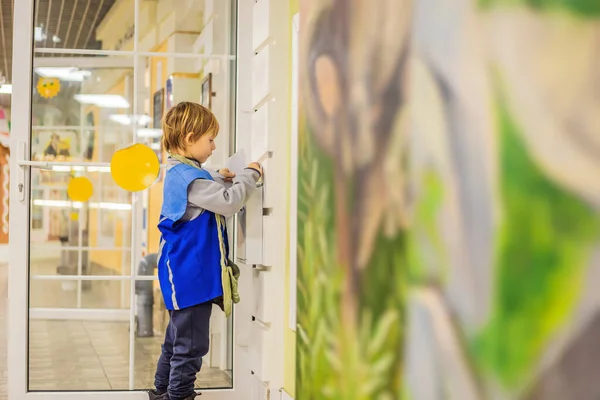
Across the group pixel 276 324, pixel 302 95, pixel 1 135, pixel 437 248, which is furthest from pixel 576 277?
pixel 1 135

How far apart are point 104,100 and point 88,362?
1.08 meters

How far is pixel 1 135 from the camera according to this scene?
13.3 meters

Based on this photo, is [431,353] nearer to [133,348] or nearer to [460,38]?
[460,38]

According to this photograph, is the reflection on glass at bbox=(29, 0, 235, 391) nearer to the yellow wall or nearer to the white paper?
the white paper

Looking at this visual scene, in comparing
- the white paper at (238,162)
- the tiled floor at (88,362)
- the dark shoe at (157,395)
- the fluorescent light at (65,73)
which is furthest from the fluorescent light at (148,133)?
the dark shoe at (157,395)

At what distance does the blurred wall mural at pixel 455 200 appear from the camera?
94 centimetres

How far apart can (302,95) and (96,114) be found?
1613 mm

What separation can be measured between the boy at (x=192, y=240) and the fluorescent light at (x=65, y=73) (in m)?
0.65

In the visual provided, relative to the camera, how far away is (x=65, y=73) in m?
3.05

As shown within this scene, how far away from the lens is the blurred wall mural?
936mm

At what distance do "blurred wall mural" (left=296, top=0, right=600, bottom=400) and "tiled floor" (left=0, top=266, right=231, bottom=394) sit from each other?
4.21ft

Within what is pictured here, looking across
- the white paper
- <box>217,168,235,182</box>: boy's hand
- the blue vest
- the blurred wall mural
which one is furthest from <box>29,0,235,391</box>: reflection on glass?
the blurred wall mural

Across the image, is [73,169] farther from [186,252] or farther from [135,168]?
[186,252]

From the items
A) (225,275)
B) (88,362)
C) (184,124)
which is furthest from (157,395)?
(184,124)
